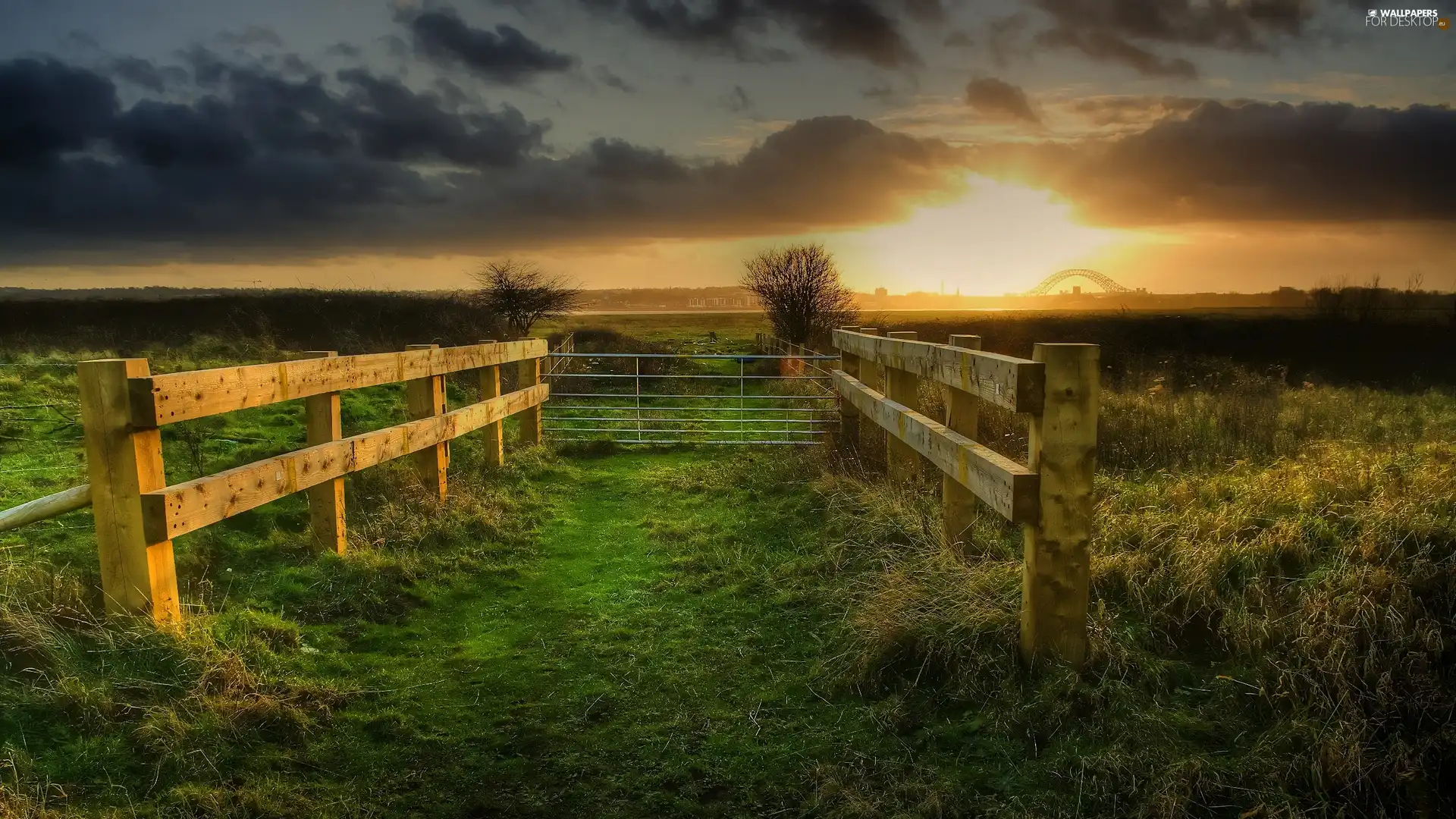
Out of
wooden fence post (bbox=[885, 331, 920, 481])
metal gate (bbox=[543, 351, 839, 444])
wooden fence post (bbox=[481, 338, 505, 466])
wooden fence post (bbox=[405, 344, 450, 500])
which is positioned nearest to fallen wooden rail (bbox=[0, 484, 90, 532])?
wooden fence post (bbox=[405, 344, 450, 500])

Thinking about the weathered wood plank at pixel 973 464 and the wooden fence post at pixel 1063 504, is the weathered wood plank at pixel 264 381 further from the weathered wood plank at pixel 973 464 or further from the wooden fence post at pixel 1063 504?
the wooden fence post at pixel 1063 504

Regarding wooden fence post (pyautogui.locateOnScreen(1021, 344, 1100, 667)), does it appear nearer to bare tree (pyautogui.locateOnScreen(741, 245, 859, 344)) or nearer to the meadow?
the meadow

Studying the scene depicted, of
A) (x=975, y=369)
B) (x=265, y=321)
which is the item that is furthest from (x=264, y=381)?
(x=265, y=321)

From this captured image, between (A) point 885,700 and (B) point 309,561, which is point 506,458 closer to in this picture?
(B) point 309,561

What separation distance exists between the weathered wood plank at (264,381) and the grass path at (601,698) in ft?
5.19

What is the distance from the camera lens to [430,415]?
8.04 m

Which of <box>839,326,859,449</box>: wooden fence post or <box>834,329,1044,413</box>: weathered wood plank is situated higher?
<box>834,329,1044,413</box>: weathered wood plank

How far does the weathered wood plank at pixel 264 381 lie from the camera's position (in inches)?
174

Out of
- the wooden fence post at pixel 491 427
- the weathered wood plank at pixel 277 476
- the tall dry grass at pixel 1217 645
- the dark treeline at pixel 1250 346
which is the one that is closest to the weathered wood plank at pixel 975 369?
the tall dry grass at pixel 1217 645

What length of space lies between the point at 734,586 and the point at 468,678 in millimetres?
1998

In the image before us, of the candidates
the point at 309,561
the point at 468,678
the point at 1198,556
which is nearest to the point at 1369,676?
the point at 1198,556

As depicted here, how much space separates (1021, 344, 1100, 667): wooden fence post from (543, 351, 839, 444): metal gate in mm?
5573

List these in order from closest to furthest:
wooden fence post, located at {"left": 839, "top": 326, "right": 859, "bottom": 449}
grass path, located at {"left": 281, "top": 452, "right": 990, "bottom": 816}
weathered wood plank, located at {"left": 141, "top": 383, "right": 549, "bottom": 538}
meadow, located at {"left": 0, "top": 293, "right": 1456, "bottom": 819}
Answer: meadow, located at {"left": 0, "top": 293, "right": 1456, "bottom": 819} → grass path, located at {"left": 281, "top": 452, "right": 990, "bottom": 816} → weathered wood plank, located at {"left": 141, "top": 383, "right": 549, "bottom": 538} → wooden fence post, located at {"left": 839, "top": 326, "right": 859, "bottom": 449}

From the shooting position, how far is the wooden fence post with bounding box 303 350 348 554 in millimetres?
6297
